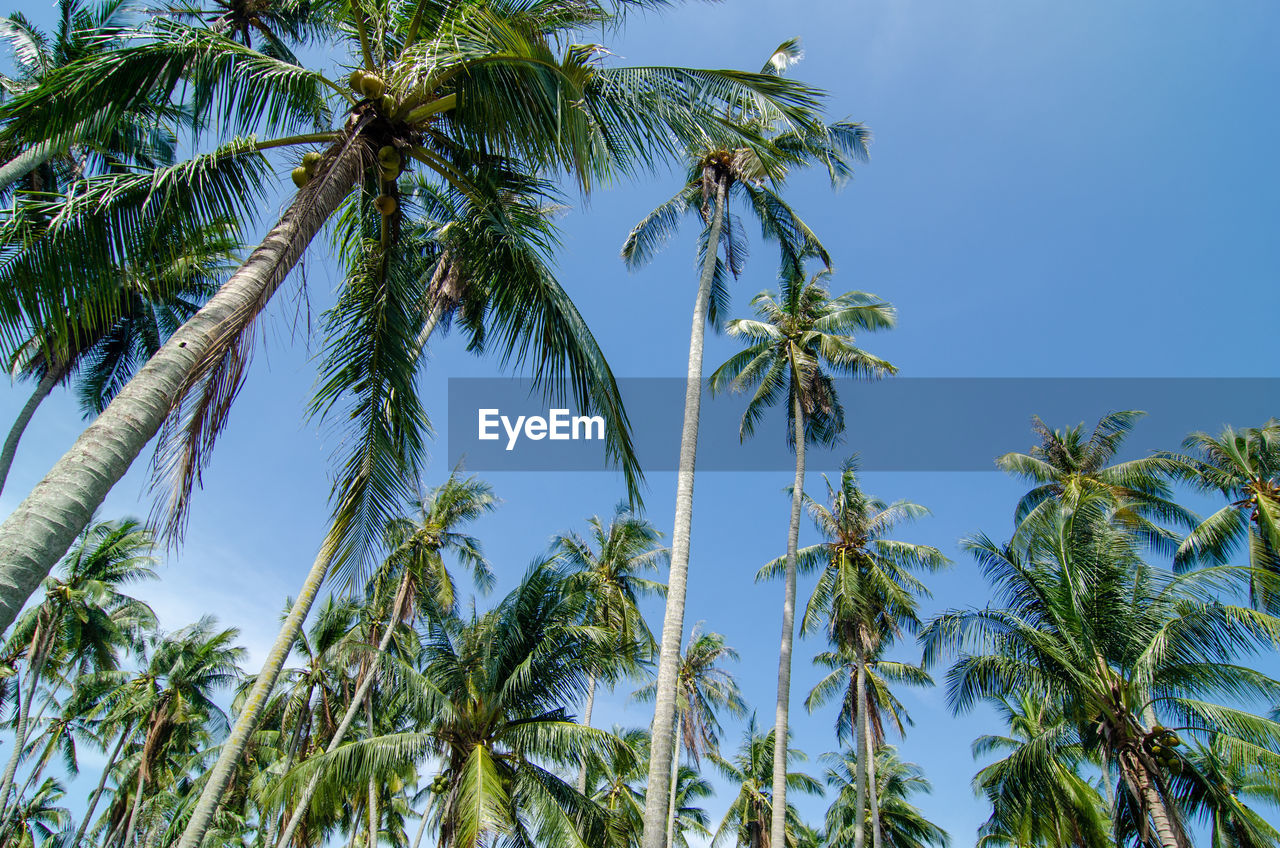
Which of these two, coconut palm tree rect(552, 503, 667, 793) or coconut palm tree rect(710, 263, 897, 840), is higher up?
coconut palm tree rect(710, 263, 897, 840)

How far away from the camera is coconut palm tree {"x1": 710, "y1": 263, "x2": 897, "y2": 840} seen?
19.9m

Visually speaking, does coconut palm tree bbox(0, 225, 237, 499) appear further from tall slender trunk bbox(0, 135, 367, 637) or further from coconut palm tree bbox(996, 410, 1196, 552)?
coconut palm tree bbox(996, 410, 1196, 552)

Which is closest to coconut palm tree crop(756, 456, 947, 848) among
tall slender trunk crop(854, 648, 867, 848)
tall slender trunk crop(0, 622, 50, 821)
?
tall slender trunk crop(854, 648, 867, 848)

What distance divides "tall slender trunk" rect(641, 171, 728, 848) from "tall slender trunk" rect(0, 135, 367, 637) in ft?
28.3

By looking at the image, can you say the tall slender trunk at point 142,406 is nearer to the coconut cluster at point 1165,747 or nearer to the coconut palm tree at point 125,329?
the coconut palm tree at point 125,329

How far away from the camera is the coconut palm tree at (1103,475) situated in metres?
21.8

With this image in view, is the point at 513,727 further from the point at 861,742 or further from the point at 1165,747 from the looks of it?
the point at 861,742

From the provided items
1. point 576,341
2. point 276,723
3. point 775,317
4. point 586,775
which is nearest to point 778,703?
point 586,775

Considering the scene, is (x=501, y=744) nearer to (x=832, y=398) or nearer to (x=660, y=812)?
(x=660, y=812)

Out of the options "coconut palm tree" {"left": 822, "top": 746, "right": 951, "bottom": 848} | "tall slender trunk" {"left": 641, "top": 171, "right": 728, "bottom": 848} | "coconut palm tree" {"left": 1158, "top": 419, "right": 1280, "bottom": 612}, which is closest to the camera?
"tall slender trunk" {"left": 641, "top": 171, "right": 728, "bottom": 848}

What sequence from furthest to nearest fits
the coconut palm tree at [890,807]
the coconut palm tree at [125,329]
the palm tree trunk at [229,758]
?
the coconut palm tree at [890,807]
the palm tree trunk at [229,758]
the coconut palm tree at [125,329]

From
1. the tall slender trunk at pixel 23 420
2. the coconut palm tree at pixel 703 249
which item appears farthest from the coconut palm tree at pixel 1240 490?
the tall slender trunk at pixel 23 420

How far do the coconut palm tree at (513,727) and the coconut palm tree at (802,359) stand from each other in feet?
24.7

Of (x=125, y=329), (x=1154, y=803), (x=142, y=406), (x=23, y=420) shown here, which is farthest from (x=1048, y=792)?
(x=125, y=329)
